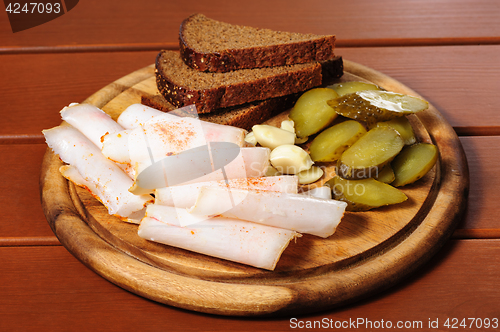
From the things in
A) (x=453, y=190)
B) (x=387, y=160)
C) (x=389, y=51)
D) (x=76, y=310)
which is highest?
(x=389, y=51)

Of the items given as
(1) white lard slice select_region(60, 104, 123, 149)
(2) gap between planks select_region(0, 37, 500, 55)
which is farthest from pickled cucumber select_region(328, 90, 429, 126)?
(2) gap between planks select_region(0, 37, 500, 55)

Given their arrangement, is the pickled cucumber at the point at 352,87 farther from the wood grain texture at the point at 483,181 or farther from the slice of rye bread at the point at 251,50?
the wood grain texture at the point at 483,181

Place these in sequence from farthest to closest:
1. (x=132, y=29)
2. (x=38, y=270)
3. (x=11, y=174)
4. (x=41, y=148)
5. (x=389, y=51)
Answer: (x=132, y=29) < (x=389, y=51) < (x=41, y=148) < (x=11, y=174) < (x=38, y=270)

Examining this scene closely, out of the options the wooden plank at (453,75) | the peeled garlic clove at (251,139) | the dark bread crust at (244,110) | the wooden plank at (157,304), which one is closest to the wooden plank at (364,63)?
the wooden plank at (453,75)

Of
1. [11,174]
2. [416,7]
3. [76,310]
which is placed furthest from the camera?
[416,7]

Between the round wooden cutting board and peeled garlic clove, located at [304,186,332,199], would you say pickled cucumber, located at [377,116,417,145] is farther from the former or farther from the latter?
peeled garlic clove, located at [304,186,332,199]

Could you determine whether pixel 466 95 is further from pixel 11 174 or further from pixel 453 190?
pixel 11 174

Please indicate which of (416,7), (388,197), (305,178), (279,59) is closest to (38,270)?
(305,178)
